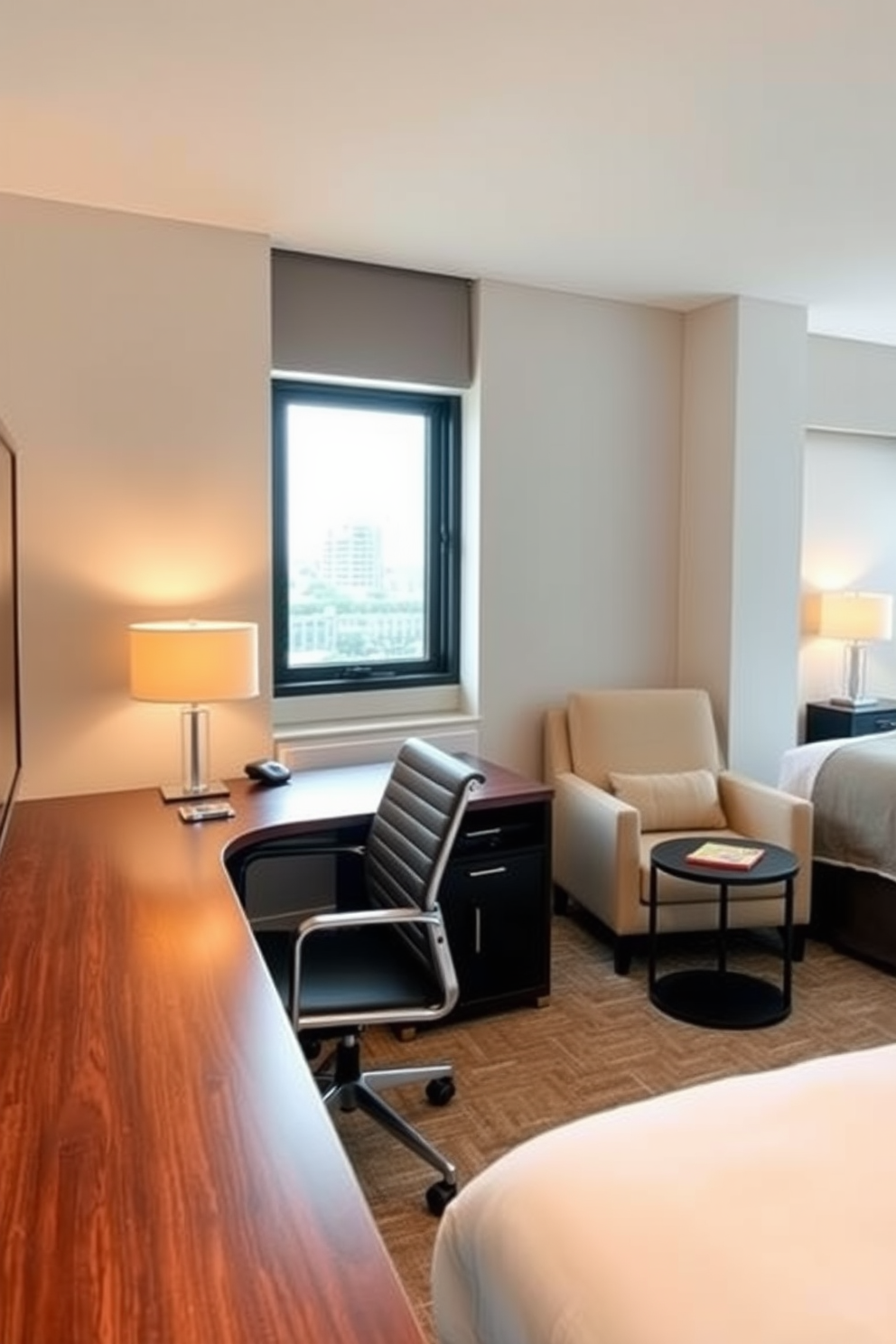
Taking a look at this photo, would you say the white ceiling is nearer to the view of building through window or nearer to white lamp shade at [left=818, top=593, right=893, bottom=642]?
the view of building through window

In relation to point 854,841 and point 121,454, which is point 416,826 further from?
point 854,841

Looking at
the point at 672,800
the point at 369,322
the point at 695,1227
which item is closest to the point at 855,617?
the point at 672,800

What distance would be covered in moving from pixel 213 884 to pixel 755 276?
9.91 feet

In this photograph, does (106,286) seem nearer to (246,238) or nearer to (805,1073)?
(246,238)

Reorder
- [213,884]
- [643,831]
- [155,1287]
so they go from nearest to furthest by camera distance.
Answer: [155,1287] < [213,884] < [643,831]

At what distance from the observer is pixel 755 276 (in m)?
3.57

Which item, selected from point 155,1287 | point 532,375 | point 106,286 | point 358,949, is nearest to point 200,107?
point 106,286

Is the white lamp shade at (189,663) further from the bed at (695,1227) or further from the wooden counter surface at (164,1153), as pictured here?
the bed at (695,1227)

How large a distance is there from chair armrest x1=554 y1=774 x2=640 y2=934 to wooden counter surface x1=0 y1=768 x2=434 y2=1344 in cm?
163

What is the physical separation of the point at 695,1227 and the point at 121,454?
2.67 meters

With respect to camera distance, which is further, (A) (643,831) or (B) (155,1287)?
(A) (643,831)

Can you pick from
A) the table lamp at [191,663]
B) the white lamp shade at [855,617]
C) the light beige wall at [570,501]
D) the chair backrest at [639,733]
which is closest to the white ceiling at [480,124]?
the light beige wall at [570,501]

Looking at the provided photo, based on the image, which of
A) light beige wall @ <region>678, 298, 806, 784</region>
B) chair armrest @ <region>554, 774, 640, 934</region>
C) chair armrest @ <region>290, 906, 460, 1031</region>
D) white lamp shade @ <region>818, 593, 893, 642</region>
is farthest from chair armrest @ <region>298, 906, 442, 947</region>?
white lamp shade @ <region>818, 593, 893, 642</region>

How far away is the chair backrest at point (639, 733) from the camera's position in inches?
146
